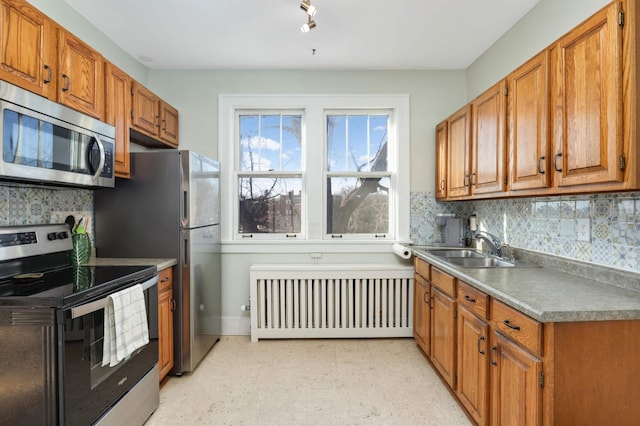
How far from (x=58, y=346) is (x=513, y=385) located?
2.01 metres

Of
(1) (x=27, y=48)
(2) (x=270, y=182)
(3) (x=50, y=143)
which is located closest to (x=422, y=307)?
(2) (x=270, y=182)

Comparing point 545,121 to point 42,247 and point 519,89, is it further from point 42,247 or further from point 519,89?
point 42,247

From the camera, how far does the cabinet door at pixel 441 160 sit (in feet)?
10.1

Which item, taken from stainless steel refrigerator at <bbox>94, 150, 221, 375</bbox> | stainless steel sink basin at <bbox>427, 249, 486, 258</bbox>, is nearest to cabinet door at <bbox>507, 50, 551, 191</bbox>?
stainless steel sink basin at <bbox>427, 249, 486, 258</bbox>

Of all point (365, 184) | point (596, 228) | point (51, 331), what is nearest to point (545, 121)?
point (596, 228)

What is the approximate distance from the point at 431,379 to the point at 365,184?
189 cm

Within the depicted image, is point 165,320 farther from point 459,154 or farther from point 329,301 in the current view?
point 459,154

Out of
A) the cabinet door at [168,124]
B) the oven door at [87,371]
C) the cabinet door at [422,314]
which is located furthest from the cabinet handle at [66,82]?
the cabinet door at [422,314]

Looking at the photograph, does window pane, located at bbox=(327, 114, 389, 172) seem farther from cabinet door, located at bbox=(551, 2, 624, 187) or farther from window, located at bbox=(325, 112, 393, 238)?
cabinet door, located at bbox=(551, 2, 624, 187)

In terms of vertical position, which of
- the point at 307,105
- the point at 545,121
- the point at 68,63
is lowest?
the point at 545,121

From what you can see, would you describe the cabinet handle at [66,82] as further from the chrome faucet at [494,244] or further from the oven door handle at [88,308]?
the chrome faucet at [494,244]

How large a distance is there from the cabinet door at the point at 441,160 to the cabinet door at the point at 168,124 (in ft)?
8.57

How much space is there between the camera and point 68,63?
6.18 feet

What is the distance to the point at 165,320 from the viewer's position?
7.80 ft
